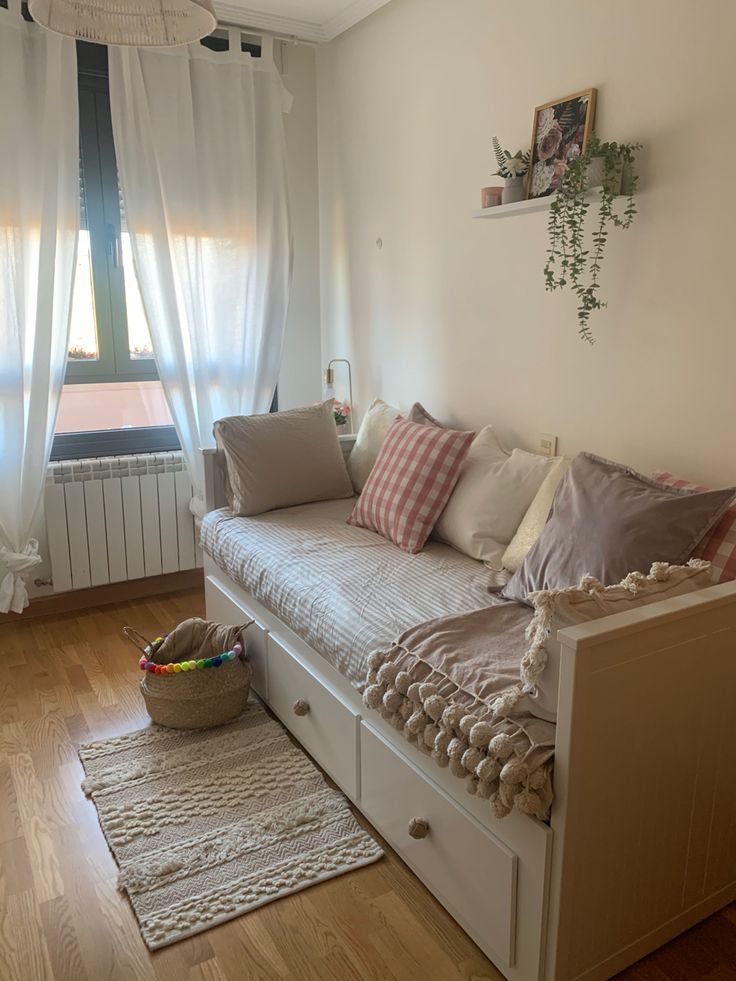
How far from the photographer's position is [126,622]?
348 centimetres

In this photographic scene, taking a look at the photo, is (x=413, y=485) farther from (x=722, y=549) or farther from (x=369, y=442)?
(x=722, y=549)

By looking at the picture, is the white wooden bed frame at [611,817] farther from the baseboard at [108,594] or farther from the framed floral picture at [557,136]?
the baseboard at [108,594]

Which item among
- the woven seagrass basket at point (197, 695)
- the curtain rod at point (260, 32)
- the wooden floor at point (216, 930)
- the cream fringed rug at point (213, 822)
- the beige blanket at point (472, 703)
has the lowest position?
the wooden floor at point (216, 930)

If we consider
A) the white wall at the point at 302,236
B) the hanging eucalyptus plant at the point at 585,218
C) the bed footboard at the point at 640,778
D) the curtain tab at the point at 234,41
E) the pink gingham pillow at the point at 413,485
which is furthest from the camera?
the white wall at the point at 302,236

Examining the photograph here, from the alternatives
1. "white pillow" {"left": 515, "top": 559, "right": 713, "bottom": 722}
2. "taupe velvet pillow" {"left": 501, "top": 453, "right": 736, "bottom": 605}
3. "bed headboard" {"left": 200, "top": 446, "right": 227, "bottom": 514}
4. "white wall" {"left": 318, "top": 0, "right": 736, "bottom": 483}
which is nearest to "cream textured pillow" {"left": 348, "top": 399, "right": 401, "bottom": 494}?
"white wall" {"left": 318, "top": 0, "right": 736, "bottom": 483}

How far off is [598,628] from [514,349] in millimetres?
1587

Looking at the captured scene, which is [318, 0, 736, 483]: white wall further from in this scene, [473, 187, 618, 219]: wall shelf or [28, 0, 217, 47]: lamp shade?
[28, 0, 217, 47]: lamp shade

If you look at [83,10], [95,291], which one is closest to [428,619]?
[83,10]

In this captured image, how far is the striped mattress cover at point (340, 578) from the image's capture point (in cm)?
204

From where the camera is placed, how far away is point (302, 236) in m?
3.88

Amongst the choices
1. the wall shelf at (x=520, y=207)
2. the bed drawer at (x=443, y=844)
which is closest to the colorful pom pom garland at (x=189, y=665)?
the bed drawer at (x=443, y=844)

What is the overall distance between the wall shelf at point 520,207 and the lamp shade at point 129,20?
104 cm

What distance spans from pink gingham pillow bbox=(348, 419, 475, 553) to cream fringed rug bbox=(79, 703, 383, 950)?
2.52 ft

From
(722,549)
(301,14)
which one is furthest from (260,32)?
(722,549)
